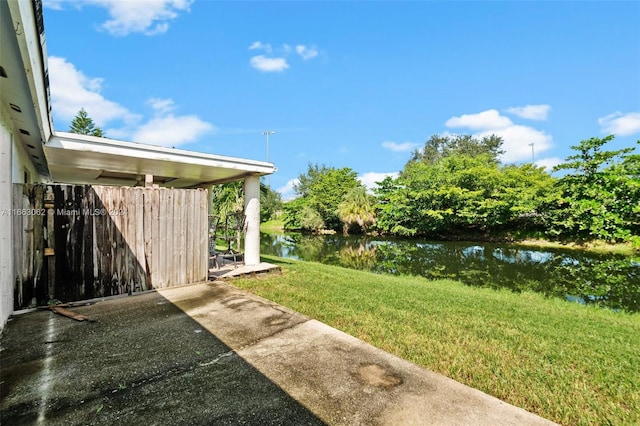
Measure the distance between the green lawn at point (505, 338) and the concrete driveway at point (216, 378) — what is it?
0.46m

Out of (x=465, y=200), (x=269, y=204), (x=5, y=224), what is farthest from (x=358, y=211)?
(x=5, y=224)

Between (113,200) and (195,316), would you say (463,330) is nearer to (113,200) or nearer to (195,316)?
(195,316)

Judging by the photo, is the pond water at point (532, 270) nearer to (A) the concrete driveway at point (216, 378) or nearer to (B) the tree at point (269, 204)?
(A) the concrete driveway at point (216, 378)

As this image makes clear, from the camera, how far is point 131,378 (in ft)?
7.51

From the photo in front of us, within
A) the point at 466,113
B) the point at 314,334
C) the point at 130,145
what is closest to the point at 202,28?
the point at 130,145

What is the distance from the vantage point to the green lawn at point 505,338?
2.32m

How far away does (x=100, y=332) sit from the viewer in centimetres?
321

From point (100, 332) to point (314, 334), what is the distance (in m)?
2.35

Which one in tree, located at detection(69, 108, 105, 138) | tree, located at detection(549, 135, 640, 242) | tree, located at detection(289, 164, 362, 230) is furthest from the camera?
tree, located at detection(69, 108, 105, 138)

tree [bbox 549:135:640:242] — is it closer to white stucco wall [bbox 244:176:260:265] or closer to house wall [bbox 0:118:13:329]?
white stucco wall [bbox 244:176:260:265]

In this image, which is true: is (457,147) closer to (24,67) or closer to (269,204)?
(269,204)

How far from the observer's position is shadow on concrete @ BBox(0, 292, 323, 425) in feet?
6.15

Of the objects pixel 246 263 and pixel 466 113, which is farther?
pixel 466 113

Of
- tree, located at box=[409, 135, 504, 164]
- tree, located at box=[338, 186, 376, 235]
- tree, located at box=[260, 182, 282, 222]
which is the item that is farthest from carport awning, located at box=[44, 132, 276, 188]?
tree, located at box=[409, 135, 504, 164]
